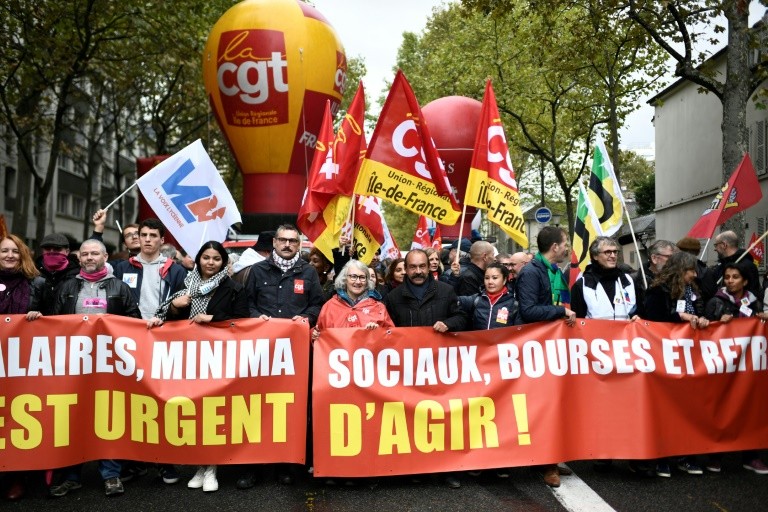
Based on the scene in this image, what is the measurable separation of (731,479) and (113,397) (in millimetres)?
4687

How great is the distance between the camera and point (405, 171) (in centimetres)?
806

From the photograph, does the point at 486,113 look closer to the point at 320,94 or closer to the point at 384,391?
the point at 384,391

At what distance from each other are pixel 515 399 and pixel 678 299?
163 cm

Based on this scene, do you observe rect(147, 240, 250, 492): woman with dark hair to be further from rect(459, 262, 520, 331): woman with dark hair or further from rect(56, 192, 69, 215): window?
rect(56, 192, 69, 215): window

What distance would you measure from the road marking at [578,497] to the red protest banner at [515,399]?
0.63 feet

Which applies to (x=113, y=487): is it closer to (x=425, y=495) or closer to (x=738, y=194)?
(x=425, y=495)

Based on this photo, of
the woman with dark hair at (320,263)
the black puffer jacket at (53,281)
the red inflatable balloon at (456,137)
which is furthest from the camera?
the red inflatable balloon at (456,137)

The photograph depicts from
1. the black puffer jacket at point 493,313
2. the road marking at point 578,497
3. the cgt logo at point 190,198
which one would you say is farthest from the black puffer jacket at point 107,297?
the road marking at point 578,497

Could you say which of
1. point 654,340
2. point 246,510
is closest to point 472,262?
point 654,340

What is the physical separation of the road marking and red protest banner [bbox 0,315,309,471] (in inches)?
75.0

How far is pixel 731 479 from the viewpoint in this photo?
6.18 meters

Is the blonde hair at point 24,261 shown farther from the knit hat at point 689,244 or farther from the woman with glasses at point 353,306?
the knit hat at point 689,244

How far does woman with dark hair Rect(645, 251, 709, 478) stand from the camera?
21.2 feet

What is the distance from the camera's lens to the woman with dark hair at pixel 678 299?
21.2 ft
